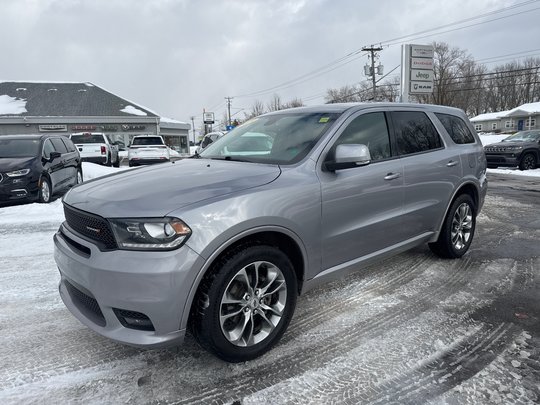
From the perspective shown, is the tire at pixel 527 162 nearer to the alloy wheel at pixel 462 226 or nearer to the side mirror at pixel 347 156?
the alloy wheel at pixel 462 226

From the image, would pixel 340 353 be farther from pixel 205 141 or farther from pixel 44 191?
pixel 205 141

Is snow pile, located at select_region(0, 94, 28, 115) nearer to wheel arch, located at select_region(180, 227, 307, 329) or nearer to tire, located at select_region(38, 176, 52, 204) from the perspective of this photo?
tire, located at select_region(38, 176, 52, 204)

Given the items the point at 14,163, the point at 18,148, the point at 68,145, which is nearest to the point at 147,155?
the point at 68,145

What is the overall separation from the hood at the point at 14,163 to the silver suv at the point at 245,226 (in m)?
5.92

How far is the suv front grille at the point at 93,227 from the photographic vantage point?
2.38 metres

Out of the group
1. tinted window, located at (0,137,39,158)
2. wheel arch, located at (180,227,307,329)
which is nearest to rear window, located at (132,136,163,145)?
tinted window, located at (0,137,39,158)

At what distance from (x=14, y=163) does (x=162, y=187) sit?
700 cm

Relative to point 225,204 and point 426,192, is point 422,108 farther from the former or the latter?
point 225,204

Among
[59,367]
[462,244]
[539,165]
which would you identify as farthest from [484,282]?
[539,165]

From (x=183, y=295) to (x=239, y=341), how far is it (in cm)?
59

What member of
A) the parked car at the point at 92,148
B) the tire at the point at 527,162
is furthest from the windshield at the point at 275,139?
the tire at the point at 527,162

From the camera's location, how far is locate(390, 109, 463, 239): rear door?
12.6 ft

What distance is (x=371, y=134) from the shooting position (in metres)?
3.62

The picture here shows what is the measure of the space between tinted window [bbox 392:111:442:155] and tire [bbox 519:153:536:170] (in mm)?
13623
